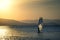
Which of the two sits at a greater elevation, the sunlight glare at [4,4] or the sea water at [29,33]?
the sunlight glare at [4,4]

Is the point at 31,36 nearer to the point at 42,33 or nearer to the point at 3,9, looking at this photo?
the point at 42,33

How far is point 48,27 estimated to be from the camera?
8.20ft

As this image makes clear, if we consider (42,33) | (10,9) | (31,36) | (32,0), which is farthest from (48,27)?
(10,9)

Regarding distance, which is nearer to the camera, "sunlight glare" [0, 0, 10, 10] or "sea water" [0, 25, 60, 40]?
"sea water" [0, 25, 60, 40]

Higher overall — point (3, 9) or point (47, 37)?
point (3, 9)

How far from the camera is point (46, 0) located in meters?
2.52

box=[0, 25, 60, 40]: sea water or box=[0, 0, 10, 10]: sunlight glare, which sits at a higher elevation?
box=[0, 0, 10, 10]: sunlight glare

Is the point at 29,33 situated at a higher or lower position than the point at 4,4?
lower

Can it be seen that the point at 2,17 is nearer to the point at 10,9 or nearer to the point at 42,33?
the point at 10,9

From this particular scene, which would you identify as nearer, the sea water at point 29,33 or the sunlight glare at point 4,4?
the sea water at point 29,33

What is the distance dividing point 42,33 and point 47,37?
100 mm

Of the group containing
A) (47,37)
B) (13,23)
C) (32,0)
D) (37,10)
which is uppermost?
(32,0)

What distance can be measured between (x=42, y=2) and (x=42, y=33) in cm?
47

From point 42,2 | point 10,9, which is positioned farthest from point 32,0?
point 10,9
